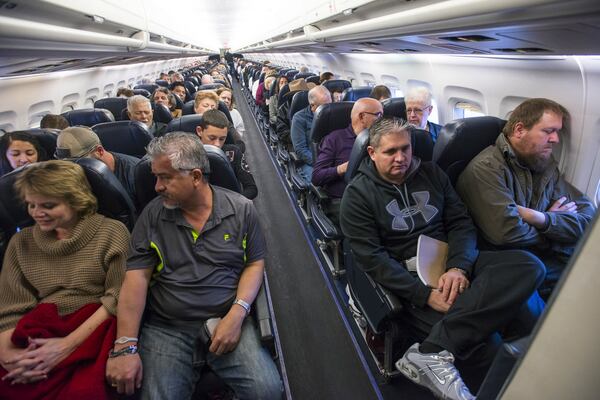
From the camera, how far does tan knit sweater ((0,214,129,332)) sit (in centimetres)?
166

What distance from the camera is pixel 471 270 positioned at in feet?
6.54

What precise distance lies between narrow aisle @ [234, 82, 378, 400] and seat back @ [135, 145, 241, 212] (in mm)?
1344

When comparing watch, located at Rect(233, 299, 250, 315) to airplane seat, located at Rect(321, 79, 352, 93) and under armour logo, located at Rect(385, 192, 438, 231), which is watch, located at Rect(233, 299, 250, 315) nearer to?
under armour logo, located at Rect(385, 192, 438, 231)

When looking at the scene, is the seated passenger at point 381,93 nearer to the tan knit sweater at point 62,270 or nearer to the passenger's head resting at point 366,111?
the passenger's head resting at point 366,111

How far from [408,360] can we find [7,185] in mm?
2375

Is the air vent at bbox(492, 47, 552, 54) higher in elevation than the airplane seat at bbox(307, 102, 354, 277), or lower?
A: higher

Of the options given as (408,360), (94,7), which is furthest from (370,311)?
(94,7)

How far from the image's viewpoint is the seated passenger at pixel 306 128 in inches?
162

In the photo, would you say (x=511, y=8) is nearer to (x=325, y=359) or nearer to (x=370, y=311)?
(x=370, y=311)

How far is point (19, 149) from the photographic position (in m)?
2.70

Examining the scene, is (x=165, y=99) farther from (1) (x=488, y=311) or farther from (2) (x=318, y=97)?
(1) (x=488, y=311)

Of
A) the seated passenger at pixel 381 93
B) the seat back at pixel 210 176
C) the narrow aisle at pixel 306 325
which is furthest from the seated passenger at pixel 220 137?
the seated passenger at pixel 381 93

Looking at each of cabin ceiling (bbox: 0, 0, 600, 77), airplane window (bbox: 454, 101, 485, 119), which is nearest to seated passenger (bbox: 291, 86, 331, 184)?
cabin ceiling (bbox: 0, 0, 600, 77)

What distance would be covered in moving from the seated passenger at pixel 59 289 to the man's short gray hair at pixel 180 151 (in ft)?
1.49
